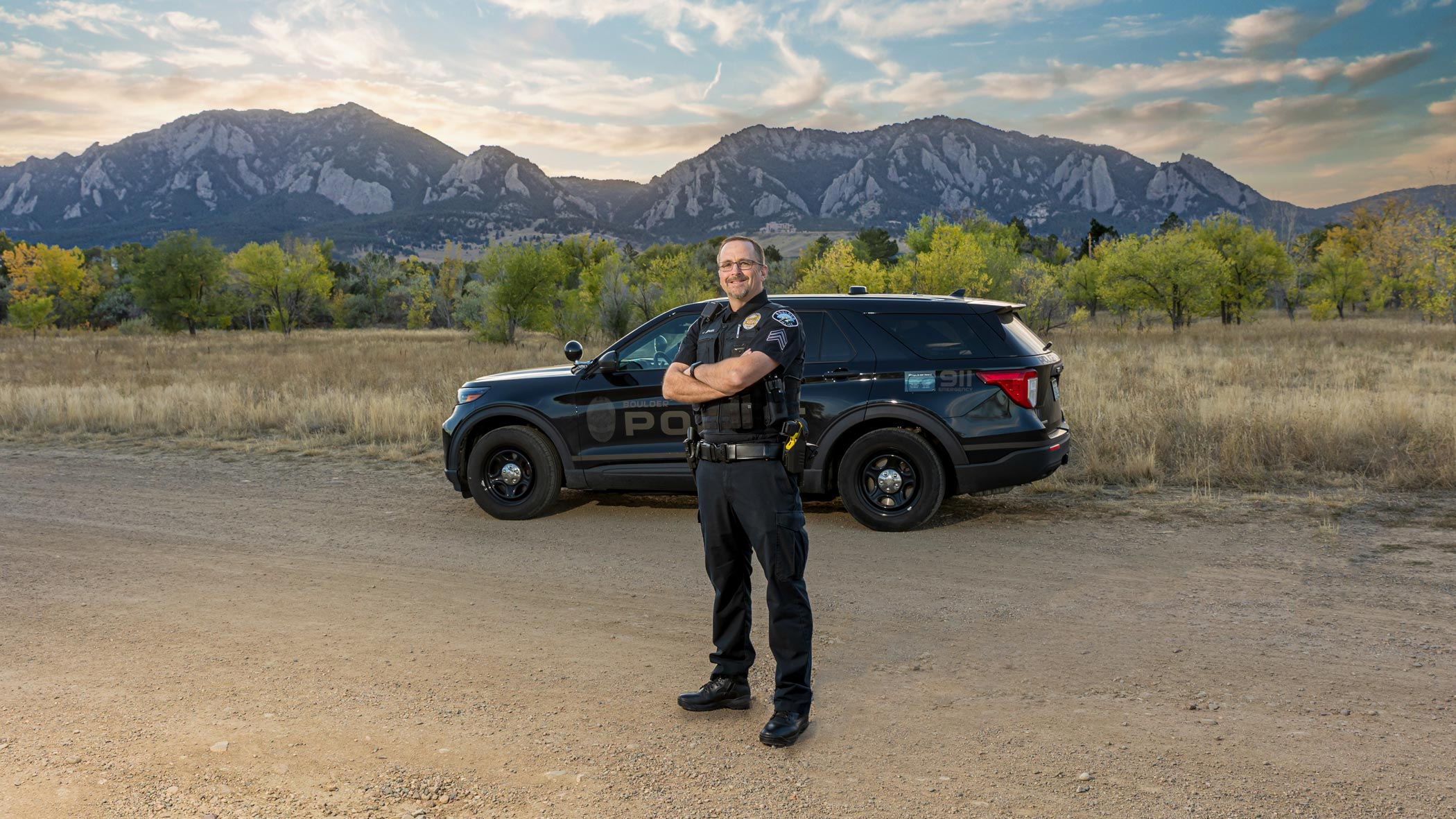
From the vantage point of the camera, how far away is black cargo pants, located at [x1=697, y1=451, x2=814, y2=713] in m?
3.39

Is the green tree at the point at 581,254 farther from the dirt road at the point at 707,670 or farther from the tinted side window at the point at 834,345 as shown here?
the dirt road at the point at 707,670

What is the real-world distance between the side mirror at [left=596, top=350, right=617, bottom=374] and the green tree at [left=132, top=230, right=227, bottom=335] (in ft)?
184

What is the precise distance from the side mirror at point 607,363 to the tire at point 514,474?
31.5 inches

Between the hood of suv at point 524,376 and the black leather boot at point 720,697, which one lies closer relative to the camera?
the black leather boot at point 720,697

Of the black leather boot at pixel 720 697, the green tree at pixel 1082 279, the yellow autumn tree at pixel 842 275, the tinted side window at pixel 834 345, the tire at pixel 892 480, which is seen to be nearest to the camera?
the black leather boot at pixel 720 697

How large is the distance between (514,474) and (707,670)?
12.8 ft

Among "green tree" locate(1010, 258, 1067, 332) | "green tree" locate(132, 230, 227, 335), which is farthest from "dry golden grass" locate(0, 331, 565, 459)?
"green tree" locate(1010, 258, 1067, 332)

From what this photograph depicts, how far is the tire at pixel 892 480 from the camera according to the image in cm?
677

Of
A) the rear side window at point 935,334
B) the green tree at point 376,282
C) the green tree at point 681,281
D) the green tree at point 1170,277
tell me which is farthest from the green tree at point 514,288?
the rear side window at point 935,334

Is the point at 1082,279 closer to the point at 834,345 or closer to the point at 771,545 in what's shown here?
the point at 834,345

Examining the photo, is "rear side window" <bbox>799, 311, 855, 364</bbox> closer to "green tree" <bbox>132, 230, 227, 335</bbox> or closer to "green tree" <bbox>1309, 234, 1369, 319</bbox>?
"green tree" <bbox>132, 230, 227, 335</bbox>

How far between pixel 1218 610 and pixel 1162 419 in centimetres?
664

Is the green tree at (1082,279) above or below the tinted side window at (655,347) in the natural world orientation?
above

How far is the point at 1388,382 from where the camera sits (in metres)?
16.6
